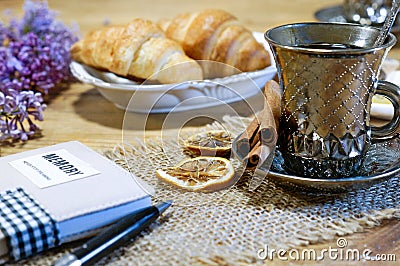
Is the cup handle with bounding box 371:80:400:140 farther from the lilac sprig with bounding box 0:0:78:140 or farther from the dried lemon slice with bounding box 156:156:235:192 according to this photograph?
the lilac sprig with bounding box 0:0:78:140

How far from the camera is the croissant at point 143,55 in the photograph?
117cm

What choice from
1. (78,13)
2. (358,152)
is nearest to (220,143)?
(358,152)

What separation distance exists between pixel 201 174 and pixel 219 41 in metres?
0.51

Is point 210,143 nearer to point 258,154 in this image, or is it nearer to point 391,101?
point 258,154

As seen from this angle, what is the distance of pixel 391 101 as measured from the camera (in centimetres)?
80

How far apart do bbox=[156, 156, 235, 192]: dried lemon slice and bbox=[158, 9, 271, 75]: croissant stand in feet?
1.43

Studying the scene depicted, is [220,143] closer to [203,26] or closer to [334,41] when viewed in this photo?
[334,41]

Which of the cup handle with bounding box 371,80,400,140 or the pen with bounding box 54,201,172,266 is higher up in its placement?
the cup handle with bounding box 371,80,400,140

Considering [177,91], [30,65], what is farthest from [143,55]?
[30,65]

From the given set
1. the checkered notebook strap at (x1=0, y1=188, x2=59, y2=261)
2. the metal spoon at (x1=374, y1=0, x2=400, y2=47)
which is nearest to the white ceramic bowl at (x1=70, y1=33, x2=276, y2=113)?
the metal spoon at (x1=374, y1=0, x2=400, y2=47)

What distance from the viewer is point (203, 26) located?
1272 mm

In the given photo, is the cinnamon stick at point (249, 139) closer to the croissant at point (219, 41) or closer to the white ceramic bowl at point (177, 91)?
the white ceramic bowl at point (177, 91)

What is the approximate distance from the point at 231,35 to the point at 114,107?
30 centimetres

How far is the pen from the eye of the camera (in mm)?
626
